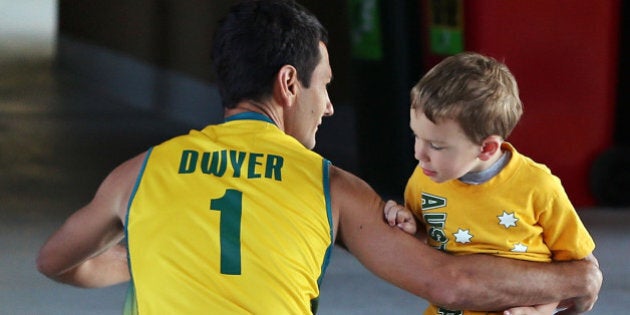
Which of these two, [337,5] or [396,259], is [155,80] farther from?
[396,259]

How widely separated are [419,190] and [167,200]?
0.66 metres

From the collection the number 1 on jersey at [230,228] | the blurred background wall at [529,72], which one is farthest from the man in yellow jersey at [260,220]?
the blurred background wall at [529,72]

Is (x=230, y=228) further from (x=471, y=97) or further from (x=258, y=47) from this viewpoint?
(x=471, y=97)

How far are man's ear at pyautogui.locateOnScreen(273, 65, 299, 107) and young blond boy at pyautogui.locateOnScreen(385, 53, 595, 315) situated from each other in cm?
26

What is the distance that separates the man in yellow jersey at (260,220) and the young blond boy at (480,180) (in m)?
0.09

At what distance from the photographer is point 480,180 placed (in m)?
2.68

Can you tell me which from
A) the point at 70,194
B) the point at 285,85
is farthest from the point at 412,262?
the point at 70,194

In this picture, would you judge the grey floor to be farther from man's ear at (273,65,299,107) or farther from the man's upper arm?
man's ear at (273,65,299,107)

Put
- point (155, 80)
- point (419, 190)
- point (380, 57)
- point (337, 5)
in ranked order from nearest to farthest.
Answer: point (419, 190)
point (380, 57)
point (337, 5)
point (155, 80)

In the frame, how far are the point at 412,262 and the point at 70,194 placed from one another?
625 cm

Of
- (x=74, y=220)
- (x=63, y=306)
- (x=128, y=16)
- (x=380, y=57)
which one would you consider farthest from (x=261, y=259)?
(x=128, y=16)

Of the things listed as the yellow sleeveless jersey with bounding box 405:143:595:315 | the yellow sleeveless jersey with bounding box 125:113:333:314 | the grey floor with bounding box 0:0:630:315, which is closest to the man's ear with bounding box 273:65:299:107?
the yellow sleeveless jersey with bounding box 125:113:333:314

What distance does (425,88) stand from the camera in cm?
255

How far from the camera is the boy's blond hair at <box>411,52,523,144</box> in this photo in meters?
2.52
